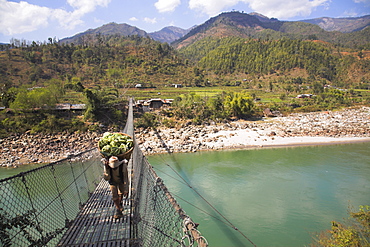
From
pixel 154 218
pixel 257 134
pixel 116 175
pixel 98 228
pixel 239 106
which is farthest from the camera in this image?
pixel 239 106

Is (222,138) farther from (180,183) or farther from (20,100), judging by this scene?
(20,100)

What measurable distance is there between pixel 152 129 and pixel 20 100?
9.14 m

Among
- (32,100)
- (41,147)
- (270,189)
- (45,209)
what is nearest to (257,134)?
(270,189)

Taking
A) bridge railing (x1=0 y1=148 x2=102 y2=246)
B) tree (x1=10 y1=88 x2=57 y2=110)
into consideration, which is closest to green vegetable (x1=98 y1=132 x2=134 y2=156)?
bridge railing (x1=0 y1=148 x2=102 y2=246)

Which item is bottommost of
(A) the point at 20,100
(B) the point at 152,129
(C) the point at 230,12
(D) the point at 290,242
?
(D) the point at 290,242

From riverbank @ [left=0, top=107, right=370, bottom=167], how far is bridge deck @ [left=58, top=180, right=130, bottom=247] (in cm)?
974

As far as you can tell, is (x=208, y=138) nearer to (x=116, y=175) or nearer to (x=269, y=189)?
(x=269, y=189)

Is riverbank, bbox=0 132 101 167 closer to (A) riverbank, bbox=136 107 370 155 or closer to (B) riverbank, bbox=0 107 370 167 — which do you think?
(B) riverbank, bbox=0 107 370 167

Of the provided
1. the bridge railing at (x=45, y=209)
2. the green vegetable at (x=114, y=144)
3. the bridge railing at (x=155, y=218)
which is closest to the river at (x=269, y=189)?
the bridge railing at (x=155, y=218)

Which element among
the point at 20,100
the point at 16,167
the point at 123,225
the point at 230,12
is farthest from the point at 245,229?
the point at 230,12

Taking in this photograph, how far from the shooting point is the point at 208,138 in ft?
49.4

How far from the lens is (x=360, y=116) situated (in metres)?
20.8

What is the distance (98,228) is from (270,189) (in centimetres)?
713

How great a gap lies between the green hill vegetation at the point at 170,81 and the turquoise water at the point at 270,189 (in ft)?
24.2
